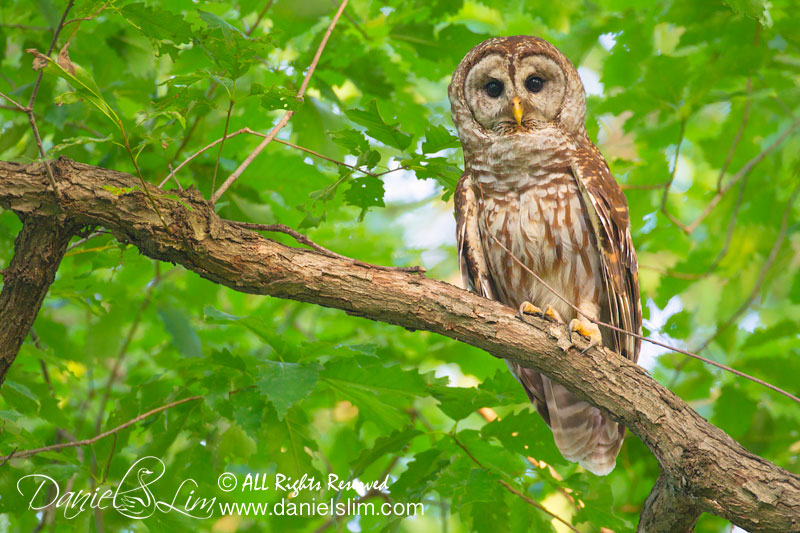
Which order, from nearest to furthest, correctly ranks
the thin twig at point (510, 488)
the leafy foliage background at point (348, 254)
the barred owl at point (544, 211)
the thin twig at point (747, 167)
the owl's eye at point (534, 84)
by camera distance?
the leafy foliage background at point (348, 254) < the thin twig at point (510, 488) < the barred owl at point (544, 211) < the owl's eye at point (534, 84) < the thin twig at point (747, 167)

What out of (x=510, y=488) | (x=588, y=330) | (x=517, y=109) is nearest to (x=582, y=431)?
(x=510, y=488)

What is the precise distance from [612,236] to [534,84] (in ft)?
2.88

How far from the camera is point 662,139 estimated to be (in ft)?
15.1

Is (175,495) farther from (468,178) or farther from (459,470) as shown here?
(468,178)

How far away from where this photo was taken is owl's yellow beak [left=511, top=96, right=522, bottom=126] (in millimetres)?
3170

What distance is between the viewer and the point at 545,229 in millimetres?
3113

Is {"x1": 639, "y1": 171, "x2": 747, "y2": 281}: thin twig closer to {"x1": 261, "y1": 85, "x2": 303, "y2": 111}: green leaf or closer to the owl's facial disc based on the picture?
the owl's facial disc

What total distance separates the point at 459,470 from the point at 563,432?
0.77 metres

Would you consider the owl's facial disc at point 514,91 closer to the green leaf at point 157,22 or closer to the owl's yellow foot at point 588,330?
the owl's yellow foot at point 588,330

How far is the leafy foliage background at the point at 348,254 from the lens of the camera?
2.67m

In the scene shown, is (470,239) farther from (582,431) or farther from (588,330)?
(582,431)

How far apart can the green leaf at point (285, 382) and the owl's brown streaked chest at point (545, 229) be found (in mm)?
1133

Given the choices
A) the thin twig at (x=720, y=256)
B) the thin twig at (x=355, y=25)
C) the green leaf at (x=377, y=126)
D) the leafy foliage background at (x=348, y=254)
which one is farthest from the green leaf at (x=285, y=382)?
the thin twig at (x=720, y=256)
